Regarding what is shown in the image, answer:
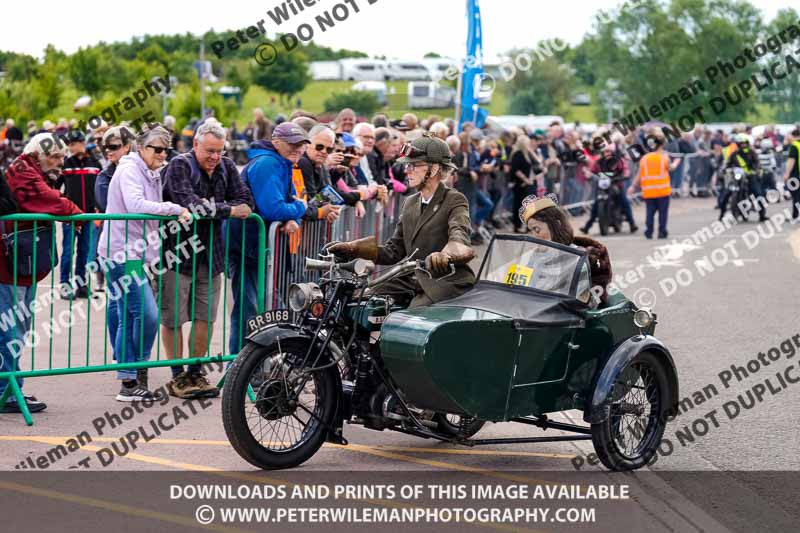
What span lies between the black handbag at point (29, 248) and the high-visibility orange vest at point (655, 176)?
52.2 feet

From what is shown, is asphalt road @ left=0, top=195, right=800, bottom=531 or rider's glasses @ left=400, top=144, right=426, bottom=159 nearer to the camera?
asphalt road @ left=0, top=195, right=800, bottom=531

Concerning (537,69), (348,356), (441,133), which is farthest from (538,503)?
(537,69)

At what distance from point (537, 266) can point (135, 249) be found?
295 cm

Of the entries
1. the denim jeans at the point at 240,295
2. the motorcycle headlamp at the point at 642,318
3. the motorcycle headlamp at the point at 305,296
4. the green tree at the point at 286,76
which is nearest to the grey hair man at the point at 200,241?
the denim jeans at the point at 240,295

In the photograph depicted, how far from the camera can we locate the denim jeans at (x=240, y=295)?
30.1 feet

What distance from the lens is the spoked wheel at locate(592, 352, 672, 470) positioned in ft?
22.4

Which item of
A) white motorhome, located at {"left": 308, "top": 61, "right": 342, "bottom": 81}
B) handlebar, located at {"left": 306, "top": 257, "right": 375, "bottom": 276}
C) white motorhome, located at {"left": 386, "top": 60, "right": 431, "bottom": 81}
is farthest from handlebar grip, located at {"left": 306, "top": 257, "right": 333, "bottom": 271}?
white motorhome, located at {"left": 308, "top": 61, "right": 342, "bottom": 81}

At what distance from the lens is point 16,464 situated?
22.3 ft

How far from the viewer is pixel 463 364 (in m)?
6.36

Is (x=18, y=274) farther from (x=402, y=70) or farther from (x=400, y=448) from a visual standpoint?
(x=402, y=70)

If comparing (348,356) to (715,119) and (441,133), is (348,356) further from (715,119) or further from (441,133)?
(715,119)

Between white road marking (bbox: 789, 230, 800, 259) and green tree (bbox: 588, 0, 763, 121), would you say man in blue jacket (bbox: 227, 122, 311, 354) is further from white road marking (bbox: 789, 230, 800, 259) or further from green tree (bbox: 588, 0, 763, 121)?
green tree (bbox: 588, 0, 763, 121)

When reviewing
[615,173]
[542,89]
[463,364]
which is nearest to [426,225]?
[463,364]

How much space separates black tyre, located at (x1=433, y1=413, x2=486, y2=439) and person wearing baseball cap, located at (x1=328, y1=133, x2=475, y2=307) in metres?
0.67
